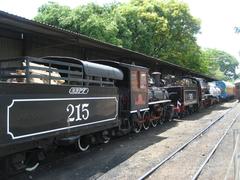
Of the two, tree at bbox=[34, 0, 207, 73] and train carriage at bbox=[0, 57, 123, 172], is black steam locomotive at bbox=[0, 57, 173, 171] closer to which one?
train carriage at bbox=[0, 57, 123, 172]

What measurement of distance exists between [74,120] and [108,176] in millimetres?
1538

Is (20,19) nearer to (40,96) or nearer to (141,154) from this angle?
(40,96)

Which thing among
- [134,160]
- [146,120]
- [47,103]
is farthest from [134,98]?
[47,103]

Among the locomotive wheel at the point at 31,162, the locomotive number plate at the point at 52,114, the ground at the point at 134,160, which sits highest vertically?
the locomotive number plate at the point at 52,114

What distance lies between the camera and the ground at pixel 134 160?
8461 mm

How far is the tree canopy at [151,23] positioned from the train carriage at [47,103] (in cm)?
2222

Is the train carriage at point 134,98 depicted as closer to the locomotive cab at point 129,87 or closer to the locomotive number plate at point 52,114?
the locomotive cab at point 129,87

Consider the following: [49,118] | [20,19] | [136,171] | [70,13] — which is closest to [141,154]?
[136,171]

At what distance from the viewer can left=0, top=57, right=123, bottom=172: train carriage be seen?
6763 millimetres

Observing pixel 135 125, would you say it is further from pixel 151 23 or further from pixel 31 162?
pixel 151 23

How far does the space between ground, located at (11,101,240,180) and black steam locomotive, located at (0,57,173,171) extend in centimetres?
46

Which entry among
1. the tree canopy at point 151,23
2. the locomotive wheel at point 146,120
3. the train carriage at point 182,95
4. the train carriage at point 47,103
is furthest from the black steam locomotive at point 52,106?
the tree canopy at point 151,23

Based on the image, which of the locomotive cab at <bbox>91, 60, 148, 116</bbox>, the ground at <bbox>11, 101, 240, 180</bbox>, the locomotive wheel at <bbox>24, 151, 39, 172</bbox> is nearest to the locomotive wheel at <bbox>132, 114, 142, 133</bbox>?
the locomotive cab at <bbox>91, 60, 148, 116</bbox>

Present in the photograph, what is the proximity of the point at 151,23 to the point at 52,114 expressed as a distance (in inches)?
1364
